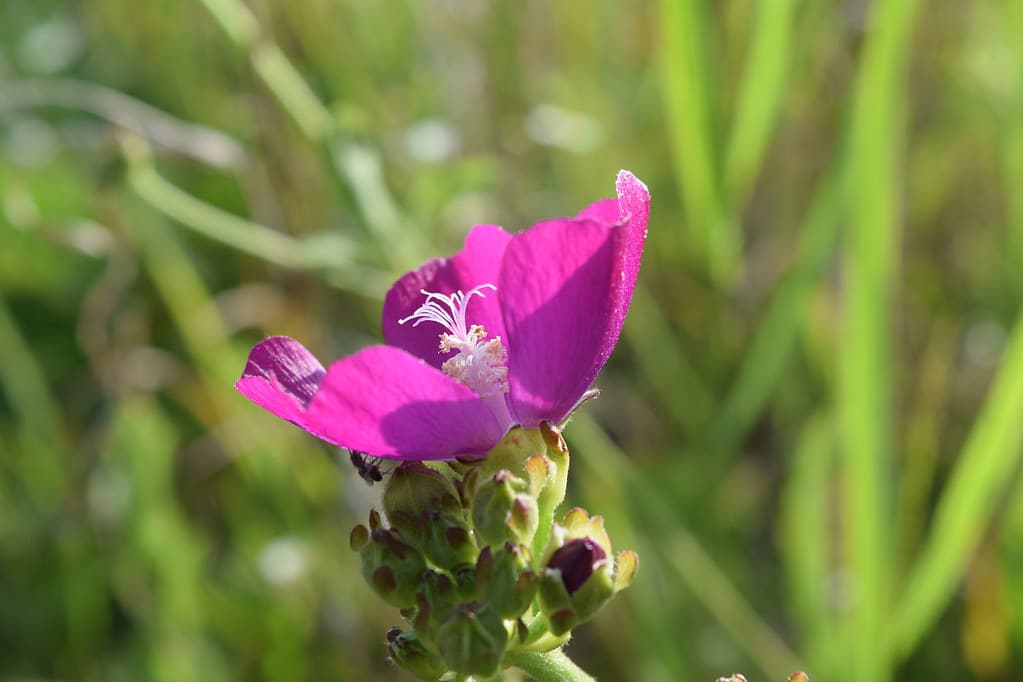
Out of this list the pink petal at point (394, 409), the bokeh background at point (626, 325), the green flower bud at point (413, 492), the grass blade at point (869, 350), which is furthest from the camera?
the bokeh background at point (626, 325)

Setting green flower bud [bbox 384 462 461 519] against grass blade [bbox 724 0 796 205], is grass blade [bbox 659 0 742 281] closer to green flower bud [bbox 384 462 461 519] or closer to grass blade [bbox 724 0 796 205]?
grass blade [bbox 724 0 796 205]

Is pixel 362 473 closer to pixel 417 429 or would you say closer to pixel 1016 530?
pixel 417 429

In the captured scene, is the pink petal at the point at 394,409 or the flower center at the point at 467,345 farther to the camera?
the flower center at the point at 467,345

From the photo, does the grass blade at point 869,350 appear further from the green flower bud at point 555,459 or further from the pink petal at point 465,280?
the green flower bud at point 555,459

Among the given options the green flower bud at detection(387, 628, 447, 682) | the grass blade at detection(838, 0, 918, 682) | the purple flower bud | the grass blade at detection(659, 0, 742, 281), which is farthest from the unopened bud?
the grass blade at detection(659, 0, 742, 281)

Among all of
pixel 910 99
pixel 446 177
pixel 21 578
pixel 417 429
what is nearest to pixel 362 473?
pixel 417 429

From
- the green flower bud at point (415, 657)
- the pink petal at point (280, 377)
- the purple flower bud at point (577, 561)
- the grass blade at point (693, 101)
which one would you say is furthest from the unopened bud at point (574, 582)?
the grass blade at point (693, 101)

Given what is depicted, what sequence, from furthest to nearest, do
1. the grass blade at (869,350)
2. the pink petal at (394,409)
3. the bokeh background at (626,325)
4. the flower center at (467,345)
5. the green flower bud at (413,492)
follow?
the bokeh background at (626,325) < the grass blade at (869,350) < the flower center at (467,345) < the green flower bud at (413,492) < the pink petal at (394,409)
